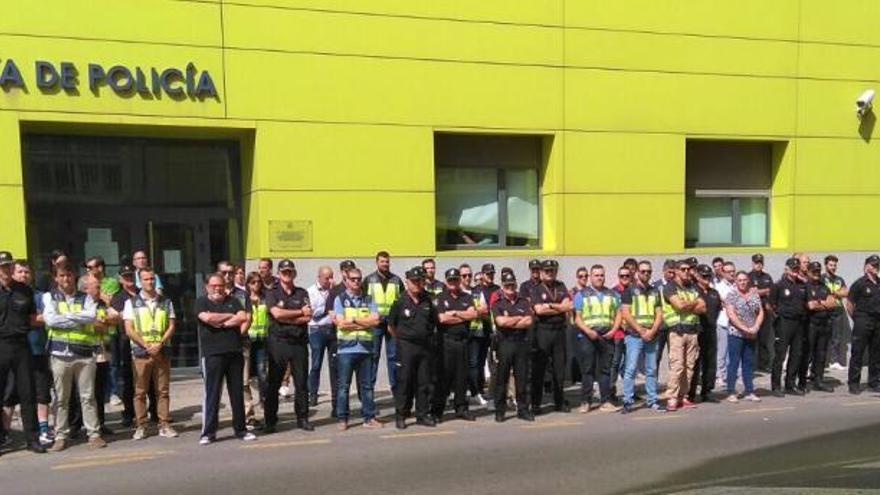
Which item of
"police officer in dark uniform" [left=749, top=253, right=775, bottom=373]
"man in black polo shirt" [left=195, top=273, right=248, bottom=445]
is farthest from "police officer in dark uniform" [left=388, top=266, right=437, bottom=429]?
"police officer in dark uniform" [left=749, top=253, right=775, bottom=373]

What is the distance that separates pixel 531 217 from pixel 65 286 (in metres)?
7.83

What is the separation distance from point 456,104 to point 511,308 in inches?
176

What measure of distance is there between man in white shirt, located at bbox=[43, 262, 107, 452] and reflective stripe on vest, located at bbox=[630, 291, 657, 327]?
20.6 ft

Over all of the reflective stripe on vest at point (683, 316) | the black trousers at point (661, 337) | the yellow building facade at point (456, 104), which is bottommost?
the black trousers at point (661, 337)

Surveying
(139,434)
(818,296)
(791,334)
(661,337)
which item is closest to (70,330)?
(139,434)

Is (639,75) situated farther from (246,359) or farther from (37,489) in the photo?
(37,489)

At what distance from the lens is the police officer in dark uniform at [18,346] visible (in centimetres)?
784

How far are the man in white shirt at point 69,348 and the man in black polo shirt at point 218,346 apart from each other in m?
1.11

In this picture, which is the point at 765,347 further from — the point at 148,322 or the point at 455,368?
the point at 148,322

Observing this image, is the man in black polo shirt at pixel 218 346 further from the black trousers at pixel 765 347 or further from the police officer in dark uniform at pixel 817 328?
the black trousers at pixel 765 347

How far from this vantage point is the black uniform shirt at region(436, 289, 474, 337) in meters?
9.45

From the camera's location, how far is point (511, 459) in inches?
292

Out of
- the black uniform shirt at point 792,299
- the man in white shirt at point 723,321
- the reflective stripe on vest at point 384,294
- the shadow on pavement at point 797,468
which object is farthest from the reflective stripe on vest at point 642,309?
the reflective stripe on vest at point 384,294

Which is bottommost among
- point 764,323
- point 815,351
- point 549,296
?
point 815,351
